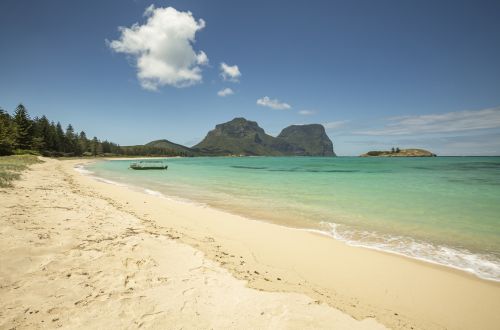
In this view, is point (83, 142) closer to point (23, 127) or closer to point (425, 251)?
point (23, 127)

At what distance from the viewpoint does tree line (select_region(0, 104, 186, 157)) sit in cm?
6234

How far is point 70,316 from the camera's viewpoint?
3.75m

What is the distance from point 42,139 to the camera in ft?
273

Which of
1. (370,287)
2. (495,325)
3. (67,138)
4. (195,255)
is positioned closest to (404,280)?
(370,287)

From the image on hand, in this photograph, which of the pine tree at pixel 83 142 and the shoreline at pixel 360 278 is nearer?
the shoreline at pixel 360 278

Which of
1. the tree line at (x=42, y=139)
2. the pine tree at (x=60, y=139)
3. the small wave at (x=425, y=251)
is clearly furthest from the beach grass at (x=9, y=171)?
the pine tree at (x=60, y=139)

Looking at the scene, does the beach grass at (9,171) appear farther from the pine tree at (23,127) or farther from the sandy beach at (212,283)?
the pine tree at (23,127)

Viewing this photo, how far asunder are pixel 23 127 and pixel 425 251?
326 feet

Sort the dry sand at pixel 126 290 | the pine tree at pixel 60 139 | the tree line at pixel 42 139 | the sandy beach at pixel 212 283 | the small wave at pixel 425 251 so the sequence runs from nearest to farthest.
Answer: the dry sand at pixel 126 290, the sandy beach at pixel 212 283, the small wave at pixel 425 251, the tree line at pixel 42 139, the pine tree at pixel 60 139

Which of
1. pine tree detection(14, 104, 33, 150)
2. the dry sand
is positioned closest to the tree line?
pine tree detection(14, 104, 33, 150)

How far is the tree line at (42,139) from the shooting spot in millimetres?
62344

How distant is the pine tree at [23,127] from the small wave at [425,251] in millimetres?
92525

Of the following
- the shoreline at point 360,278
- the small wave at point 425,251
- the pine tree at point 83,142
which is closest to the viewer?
the shoreline at point 360,278

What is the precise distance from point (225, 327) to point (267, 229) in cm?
615
